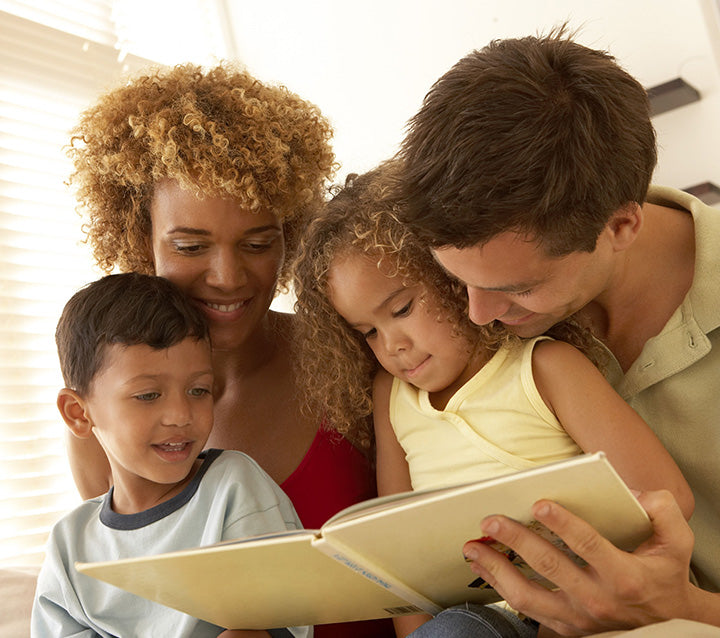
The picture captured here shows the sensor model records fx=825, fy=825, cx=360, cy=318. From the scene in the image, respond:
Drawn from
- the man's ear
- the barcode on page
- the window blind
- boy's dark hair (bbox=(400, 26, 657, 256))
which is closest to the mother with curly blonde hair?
the barcode on page

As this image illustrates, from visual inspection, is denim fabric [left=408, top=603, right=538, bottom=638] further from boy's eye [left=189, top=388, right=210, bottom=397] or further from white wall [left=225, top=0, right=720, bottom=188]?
white wall [left=225, top=0, right=720, bottom=188]

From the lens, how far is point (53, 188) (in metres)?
3.02

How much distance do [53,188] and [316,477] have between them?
72.3 inches

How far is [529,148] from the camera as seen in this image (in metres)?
1.15

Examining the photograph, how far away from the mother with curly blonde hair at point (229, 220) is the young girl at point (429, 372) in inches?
5.5

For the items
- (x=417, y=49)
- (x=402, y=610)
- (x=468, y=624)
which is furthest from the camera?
(x=417, y=49)

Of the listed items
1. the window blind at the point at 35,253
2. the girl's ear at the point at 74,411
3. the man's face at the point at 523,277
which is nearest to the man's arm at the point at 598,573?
the man's face at the point at 523,277

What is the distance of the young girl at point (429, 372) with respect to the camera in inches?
51.9

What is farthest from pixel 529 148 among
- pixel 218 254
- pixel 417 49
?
pixel 417 49

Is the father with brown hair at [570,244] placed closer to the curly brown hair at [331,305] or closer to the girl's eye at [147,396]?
the curly brown hair at [331,305]

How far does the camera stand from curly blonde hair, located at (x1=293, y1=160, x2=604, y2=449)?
1474mm

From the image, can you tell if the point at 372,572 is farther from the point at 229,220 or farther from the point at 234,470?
the point at 229,220

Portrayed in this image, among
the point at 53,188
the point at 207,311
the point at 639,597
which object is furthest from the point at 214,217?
the point at 53,188

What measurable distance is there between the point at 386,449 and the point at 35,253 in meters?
1.82
